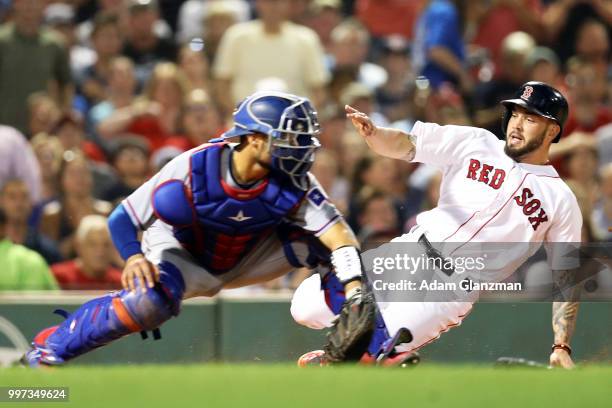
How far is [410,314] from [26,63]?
20.4 feet

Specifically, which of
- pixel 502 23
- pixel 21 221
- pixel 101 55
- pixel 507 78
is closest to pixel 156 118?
pixel 101 55

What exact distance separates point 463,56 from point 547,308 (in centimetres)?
529

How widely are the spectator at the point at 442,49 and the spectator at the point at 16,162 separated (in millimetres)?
3960

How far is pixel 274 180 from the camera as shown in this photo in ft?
23.6

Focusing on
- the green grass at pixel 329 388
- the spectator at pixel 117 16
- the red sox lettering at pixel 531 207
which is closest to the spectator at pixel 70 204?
the spectator at pixel 117 16

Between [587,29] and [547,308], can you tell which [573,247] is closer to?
[547,308]

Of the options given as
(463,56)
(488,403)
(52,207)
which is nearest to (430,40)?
(463,56)

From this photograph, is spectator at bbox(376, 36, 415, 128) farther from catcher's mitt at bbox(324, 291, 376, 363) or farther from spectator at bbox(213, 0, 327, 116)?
catcher's mitt at bbox(324, 291, 376, 363)

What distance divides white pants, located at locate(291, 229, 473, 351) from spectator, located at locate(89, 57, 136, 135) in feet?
16.8

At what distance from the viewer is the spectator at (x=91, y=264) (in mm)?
9828

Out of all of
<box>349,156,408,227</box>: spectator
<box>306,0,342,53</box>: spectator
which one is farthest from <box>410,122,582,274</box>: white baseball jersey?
<box>306,0,342,53</box>: spectator

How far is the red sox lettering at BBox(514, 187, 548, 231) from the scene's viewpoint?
23.6 feet

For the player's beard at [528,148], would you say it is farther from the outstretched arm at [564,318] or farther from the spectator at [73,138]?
the spectator at [73,138]

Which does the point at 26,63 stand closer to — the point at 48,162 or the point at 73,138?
the point at 73,138
